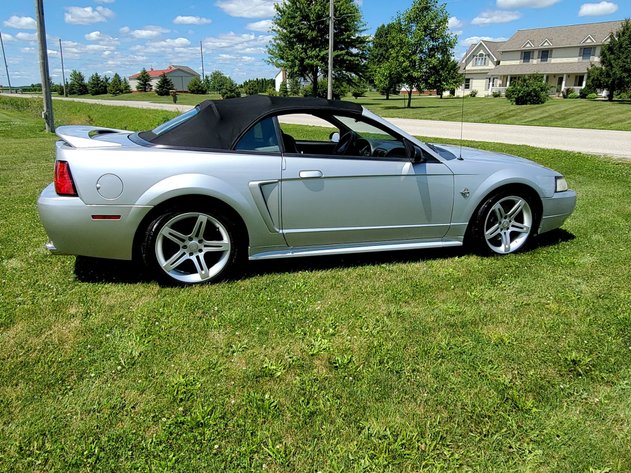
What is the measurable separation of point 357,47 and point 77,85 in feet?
201

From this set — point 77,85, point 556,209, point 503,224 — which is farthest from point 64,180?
point 77,85

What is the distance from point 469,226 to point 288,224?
1.73 metres

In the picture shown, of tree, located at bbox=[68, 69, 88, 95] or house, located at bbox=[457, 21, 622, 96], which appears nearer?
house, located at bbox=[457, 21, 622, 96]

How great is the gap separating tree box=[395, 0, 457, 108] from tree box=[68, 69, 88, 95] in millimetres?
61182

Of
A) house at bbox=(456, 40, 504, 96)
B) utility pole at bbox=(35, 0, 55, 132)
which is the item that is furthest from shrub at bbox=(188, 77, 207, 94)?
utility pole at bbox=(35, 0, 55, 132)

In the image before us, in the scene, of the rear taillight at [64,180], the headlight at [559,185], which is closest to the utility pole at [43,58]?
the rear taillight at [64,180]

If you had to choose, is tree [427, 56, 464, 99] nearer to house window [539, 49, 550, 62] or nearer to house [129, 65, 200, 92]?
house window [539, 49, 550, 62]

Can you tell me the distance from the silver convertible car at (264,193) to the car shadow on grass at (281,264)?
0.26 metres

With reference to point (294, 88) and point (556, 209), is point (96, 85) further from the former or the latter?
point (556, 209)

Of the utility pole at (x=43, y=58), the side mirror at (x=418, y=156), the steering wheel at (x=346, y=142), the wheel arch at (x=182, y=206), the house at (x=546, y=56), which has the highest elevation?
the house at (x=546, y=56)

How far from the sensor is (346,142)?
4316mm

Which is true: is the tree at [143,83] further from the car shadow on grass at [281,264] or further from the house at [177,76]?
the car shadow on grass at [281,264]

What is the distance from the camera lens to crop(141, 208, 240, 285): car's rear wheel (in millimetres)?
3525

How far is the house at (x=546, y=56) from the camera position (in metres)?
53.7
